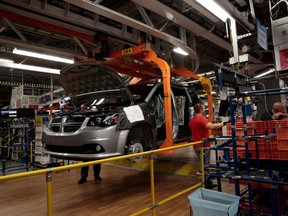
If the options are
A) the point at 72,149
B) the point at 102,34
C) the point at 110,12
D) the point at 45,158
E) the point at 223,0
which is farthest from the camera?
the point at 45,158

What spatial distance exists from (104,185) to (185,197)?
1846mm

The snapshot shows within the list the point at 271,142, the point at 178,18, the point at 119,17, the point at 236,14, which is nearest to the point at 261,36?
the point at 236,14

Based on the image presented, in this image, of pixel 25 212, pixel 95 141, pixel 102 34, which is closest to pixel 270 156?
pixel 95 141

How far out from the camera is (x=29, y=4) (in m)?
3.71

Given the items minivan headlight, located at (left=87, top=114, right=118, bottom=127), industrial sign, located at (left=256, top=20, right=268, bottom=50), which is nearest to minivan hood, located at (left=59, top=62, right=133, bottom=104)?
minivan headlight, located at (left=87, top=114, right=118, bottom=127)

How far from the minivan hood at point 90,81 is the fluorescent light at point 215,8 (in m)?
2.00

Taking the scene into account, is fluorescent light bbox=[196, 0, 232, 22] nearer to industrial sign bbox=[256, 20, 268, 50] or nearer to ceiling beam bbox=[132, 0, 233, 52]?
industrial sign bbox=[256, 20, 268, 50]

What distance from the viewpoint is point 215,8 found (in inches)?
172

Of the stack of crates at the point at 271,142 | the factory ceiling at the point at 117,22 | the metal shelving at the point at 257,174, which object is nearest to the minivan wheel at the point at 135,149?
the metal shelving at the point at 257,174

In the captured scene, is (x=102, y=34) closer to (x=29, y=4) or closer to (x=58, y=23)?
(x=58, y=23)

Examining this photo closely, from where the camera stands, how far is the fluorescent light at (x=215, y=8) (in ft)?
13.4

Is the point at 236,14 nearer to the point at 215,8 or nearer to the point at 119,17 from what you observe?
the point at 215,8

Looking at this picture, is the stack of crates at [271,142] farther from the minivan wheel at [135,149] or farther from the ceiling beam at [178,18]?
the ceiling beam at [178,18]

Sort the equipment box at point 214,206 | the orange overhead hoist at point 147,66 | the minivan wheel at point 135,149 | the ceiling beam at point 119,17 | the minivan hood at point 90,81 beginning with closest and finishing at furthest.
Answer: the equipment box at point 214,206
the ceiling beam at point 119,17
the minivan wheel at point 135,149
the minivan hood at point 90,81
the orange overhead hoist at point 147,66
